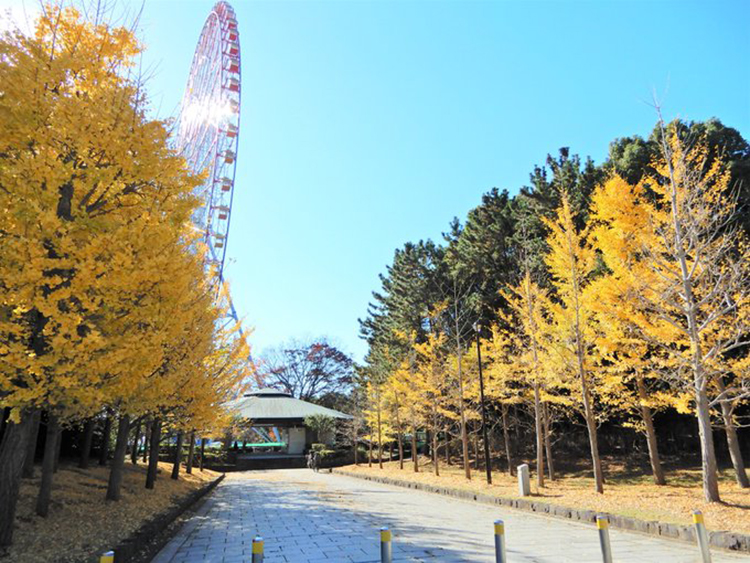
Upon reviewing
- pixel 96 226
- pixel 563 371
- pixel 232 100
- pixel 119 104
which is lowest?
pixel 563 371

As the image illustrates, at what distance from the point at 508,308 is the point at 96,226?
20542 millimetres

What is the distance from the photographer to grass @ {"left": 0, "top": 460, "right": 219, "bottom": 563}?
6.31m

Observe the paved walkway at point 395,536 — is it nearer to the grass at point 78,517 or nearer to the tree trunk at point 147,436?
the grass at point 78,517

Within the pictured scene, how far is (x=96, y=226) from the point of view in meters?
6.44

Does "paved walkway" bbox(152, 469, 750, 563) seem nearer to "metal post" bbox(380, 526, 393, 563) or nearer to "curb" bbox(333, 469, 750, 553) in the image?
"curb" bbox(333, 469, 750, 553)

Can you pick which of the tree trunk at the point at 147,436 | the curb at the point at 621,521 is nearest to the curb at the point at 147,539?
the tree trunk at the point at 147,436

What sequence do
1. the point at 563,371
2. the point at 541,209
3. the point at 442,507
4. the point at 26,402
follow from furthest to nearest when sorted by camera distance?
the point at 541,209 → the point at 563,371 → the point at 442,507 → the point at 26,402

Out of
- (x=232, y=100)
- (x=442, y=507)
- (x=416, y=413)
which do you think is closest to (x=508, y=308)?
(x=416, y=413)

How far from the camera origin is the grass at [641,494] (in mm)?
9188

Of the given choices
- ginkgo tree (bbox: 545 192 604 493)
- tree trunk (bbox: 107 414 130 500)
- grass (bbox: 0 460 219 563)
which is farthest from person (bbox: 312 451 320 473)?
tree trunk (bbox: 107 414 130 500)

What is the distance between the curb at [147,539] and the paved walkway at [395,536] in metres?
0.27

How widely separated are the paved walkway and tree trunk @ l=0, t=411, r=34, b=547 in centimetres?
226

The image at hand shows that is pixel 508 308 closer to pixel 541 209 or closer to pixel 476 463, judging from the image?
pixel 541 209

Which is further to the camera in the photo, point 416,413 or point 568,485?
point 416,413
